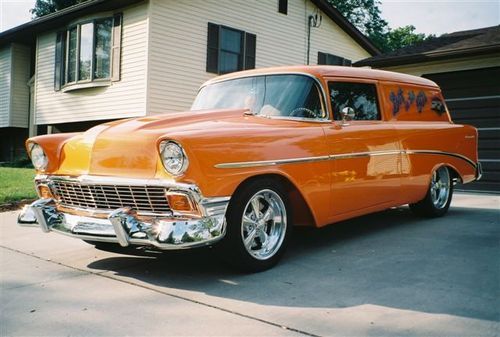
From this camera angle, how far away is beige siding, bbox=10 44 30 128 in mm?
17656

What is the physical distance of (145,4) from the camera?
12539mm

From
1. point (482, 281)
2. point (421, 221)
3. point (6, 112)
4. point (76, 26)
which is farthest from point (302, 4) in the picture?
point (482, 281)

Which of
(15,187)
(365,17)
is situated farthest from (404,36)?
(15,187)

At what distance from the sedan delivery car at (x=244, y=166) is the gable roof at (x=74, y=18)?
29.0 feet

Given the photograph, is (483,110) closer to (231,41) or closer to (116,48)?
(231,41)

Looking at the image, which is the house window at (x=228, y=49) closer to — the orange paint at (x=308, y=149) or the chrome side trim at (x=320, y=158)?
the orange paint at (x=308, y=149)

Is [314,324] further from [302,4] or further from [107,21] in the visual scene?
[302,4]

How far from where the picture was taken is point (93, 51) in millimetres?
13461

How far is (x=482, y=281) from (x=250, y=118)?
2211mm

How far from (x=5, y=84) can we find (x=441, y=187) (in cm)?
1627

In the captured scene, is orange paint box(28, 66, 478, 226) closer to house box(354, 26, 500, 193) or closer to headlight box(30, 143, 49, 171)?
headlight box(30, 143, 49, 171)

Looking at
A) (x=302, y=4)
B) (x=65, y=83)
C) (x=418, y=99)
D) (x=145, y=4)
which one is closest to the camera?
(x=418, y=99)

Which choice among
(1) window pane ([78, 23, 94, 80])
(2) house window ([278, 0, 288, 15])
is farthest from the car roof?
(2) house window ([278, 0, 288, 15])

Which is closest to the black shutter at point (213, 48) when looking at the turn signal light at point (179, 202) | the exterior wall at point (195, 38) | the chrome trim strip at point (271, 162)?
the exterior wall at point (195, 38)
